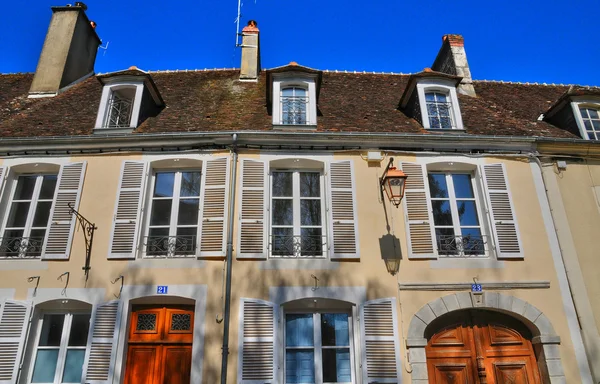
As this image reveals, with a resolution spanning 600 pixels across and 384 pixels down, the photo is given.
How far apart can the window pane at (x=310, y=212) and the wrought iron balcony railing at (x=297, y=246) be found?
0.29 m

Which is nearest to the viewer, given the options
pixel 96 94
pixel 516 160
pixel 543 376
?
pixel 543 376

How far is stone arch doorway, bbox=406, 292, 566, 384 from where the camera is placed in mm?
5926

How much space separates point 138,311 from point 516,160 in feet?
21.0

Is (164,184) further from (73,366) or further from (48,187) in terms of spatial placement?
(73,366)

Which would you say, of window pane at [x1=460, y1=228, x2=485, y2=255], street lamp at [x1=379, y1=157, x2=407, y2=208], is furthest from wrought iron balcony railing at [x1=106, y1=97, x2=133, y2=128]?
window pane at [x1=460, y1=228, x2=485, y2=255]

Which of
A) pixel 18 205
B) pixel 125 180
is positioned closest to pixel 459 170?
pixel 125 180

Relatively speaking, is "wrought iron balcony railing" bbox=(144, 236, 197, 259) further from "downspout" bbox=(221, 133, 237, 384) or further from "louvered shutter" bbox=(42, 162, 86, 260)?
"louvered shutter" bbox=(42, 162, 86, 260)

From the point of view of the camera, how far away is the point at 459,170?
Result: 7383 mm

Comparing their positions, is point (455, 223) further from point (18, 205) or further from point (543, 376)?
point (18, 205)

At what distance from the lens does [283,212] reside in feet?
22.7

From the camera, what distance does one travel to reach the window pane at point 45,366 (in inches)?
236

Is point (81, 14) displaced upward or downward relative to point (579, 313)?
upward

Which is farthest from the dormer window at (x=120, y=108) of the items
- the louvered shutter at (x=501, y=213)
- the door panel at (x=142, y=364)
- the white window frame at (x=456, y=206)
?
the louvered shutter at (x=501, y=213)

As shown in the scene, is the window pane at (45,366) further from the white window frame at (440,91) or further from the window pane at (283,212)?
the white window frame at (440,91)
